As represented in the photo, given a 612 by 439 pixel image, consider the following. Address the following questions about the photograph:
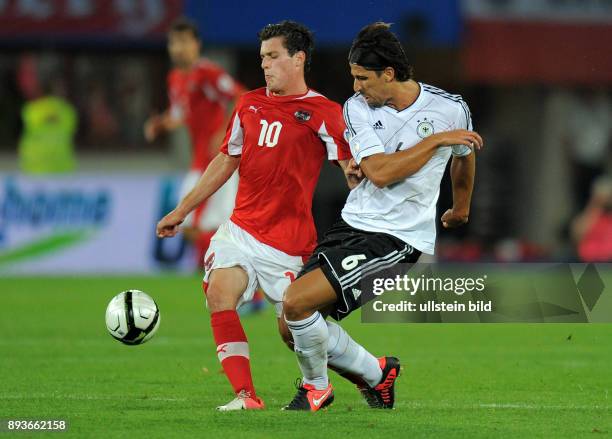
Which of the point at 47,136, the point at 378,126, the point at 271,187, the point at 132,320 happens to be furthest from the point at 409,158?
the point at 47,136

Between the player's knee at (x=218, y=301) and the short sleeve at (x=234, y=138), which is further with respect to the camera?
the short sleeve at (x=234, y=138)

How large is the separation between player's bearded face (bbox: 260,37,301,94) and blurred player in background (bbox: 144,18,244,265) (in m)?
5.45

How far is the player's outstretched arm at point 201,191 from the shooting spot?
7.77 meters

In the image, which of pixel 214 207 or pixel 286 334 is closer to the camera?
pixel 286 334

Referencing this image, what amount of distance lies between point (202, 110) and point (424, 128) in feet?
22.2

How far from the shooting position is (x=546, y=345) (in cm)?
1144

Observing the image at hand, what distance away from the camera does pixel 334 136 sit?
7805 mm

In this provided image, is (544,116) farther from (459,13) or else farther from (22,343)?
(22,343)

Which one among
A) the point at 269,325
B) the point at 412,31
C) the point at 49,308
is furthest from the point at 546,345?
the point at 412,31

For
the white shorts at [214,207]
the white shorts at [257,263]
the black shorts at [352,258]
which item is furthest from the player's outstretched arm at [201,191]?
the white shorts at [214,207]

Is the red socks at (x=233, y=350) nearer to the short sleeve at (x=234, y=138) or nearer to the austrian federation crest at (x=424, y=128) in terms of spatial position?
the short sleeve at (x=234, y=138)

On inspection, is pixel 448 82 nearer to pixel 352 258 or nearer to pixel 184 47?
pixel 184 47

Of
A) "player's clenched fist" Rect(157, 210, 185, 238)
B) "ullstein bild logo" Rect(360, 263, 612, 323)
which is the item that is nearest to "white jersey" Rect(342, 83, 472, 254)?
"ullstein bild logo" Rect(360, 263, 612, 323)

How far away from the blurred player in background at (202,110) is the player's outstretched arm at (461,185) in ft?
19.0
